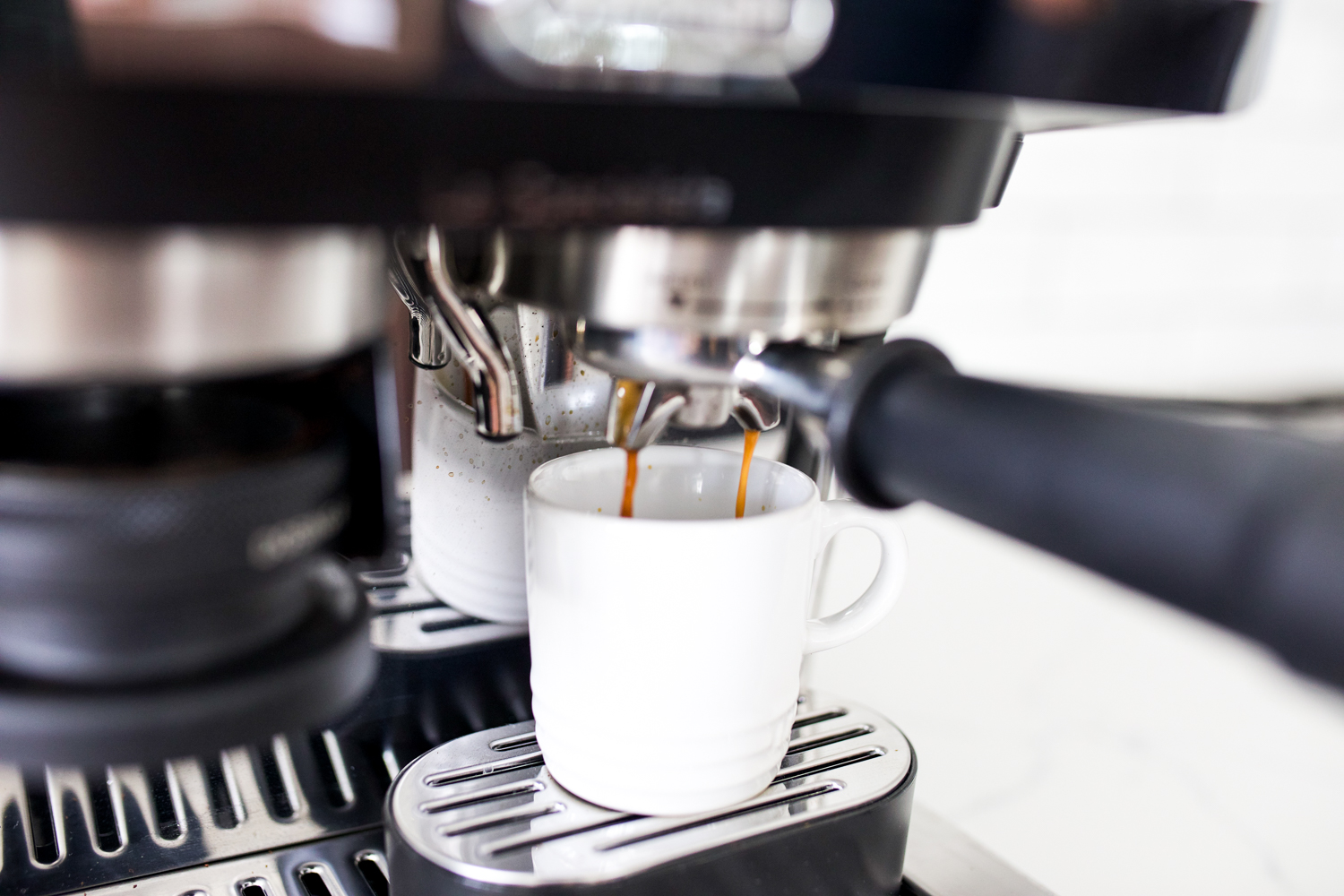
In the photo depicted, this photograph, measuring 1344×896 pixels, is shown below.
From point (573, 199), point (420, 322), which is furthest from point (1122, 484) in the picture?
point (420, 322)

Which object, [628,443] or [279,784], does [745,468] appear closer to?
[628,443]

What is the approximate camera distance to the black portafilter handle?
16 cm

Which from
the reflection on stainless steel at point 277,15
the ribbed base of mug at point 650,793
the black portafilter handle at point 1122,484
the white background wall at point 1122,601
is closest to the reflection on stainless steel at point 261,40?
the reflection on stainless steel at point 277,15

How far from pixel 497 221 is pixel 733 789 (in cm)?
19

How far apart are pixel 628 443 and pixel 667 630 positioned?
0.05 meters

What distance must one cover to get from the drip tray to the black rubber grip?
139 mm

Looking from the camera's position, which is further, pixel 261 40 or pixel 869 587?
pixel 869 587

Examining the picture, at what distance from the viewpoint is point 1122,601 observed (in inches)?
21.5

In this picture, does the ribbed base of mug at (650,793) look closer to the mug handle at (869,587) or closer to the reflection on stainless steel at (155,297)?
the mug handle at (869,587)

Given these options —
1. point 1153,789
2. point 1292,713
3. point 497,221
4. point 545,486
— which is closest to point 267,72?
point 497,221

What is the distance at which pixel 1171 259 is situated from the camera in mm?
809

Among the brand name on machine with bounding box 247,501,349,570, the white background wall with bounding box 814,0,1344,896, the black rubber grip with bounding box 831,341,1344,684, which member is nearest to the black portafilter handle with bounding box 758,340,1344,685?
the black rubber grip with bounding box 831,341,1344,684

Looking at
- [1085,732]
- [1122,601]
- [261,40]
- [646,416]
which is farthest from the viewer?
[1085,732]

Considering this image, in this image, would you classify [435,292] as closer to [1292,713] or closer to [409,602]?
[409,602]
